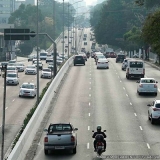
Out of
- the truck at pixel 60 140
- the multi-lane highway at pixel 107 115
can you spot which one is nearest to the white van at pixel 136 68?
the multi-lane highway at pixel 107 115

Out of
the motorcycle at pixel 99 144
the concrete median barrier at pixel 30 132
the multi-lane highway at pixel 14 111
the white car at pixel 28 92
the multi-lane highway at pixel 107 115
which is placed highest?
the motorcycle at pixel 99 144

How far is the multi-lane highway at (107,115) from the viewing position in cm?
2898

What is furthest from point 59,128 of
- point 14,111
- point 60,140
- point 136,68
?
point 136,68

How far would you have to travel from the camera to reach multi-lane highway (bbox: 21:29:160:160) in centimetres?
2898

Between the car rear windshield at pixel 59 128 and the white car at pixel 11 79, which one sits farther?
the white car at pixel 11 79

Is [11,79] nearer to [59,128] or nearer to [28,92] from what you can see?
[28,92]

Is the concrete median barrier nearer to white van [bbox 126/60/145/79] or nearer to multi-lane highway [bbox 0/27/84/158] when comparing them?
multi-lane highway [bbox 0/27/84/158]

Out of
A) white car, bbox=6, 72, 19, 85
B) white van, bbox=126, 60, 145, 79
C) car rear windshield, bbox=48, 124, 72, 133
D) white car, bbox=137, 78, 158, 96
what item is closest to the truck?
car rear windshield, bbox=48, 124, 72, 133

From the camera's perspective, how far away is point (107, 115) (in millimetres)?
40594

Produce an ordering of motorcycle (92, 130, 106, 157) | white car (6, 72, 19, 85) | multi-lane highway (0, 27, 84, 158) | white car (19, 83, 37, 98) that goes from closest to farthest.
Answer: motorcycle (92, 130, 106, 157), multi-lane highway (0, 27, 84, 158), white car (19, 83, 37, 98), white car (6, 72, 19, 85)

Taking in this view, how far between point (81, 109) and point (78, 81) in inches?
784

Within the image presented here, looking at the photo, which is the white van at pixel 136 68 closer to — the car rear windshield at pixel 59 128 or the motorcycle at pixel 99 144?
the car rear windshield at pixel 59 128

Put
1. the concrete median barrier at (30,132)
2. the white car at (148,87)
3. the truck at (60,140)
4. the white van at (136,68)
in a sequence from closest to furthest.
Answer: the concrete median barrier at (30,132)
the truck at (60,140)
the white car at (148,87)
the white van at (136,68)

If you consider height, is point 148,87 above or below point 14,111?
above
